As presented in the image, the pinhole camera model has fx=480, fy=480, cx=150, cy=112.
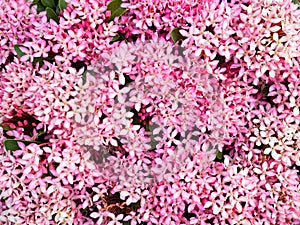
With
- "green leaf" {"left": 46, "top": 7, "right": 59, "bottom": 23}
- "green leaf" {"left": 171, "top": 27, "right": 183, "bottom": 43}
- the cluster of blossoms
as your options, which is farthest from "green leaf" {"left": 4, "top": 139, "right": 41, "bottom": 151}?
"green leaf" {"left": 171, "top": 27, "right": 183, "bottom": 43}

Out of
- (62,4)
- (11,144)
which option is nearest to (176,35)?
(62,4)

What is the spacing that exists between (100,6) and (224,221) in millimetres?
616

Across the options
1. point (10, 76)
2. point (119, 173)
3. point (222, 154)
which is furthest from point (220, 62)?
point (10, 76)

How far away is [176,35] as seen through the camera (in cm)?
118

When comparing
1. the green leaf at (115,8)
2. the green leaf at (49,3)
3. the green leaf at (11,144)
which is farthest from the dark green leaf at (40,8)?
the green leaf at (11,144)

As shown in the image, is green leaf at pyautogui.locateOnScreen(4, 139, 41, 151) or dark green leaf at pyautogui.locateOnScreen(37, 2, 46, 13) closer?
green leaf at pyautogui.locateOnScreen(4, 139, 41, 151)

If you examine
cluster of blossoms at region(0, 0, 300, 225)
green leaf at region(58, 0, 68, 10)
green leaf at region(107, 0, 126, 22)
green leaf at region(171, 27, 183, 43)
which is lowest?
cluster of blossoms at region(0, 0, 300, 225)

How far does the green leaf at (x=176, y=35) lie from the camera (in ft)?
3.84

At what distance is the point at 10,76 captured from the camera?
4.05 ft

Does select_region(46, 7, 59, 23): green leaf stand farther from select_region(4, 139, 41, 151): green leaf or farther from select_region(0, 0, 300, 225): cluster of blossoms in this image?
select_region(4, 139, 41, 151): green leaf

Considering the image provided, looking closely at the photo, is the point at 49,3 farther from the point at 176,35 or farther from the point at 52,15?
the point at 176,35

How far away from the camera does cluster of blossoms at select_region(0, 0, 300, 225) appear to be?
1.14 meters

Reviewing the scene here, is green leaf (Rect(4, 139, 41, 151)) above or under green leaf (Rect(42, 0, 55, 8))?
under

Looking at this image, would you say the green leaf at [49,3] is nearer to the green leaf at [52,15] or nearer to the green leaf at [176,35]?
the green leaf at [52,15]
